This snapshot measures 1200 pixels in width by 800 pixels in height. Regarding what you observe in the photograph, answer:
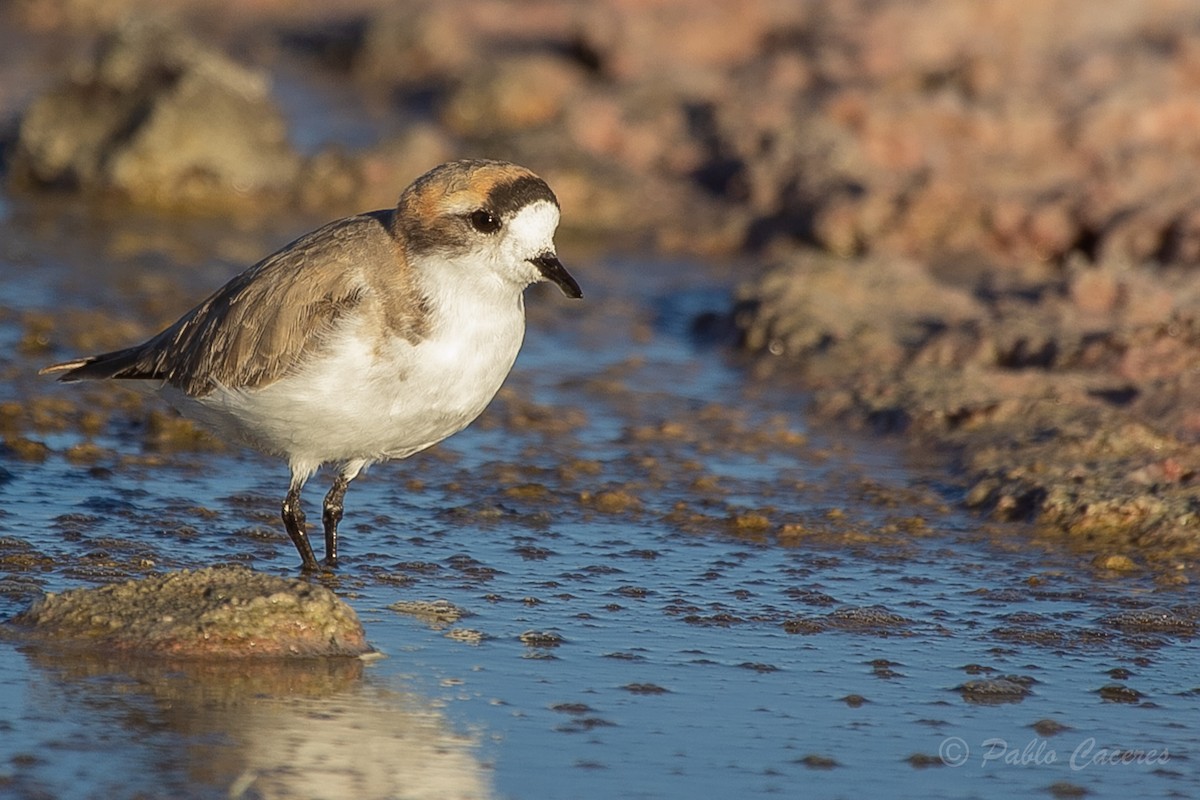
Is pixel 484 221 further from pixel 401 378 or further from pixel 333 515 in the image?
pixel 333 515

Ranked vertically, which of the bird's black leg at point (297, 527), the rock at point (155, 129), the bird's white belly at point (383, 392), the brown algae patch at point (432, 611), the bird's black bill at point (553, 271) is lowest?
the brown algae patch at point (432, 611)

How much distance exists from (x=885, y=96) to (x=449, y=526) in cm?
713

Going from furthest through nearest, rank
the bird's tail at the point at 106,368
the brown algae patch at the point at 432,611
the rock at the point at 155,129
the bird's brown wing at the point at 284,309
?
1. the rock at the point at 155,129
2. the bird's tail at the point at 106,368
3. the bird's brown wing at the point at 284,309
4. the brown algae patch at the point at 432,611

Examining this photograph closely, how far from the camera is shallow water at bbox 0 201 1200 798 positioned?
4.50 meters

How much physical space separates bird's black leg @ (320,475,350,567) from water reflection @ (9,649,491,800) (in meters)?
1.27

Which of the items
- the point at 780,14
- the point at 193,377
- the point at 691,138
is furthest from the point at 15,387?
the point at 780,14

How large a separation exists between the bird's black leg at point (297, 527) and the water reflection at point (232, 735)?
1.16 metres

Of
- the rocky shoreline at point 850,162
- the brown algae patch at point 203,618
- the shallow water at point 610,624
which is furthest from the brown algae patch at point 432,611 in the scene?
the rocky shoreline at point 850,162

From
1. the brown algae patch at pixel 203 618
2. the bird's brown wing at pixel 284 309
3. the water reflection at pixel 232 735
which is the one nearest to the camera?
the water reflection at pixel 232 735

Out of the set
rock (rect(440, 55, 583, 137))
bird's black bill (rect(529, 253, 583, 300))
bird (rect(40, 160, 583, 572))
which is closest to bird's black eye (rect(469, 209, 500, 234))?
bird (rect(40, 160, 583, 572))

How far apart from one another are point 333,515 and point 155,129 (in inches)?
249

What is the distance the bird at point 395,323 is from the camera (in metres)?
5.92

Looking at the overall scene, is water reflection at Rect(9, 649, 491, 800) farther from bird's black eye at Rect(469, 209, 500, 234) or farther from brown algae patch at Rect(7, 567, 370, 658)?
bird's black eye at Rect(469, 209, 500, 234)

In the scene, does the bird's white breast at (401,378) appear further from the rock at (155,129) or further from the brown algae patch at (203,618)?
the rock at (155,129)
